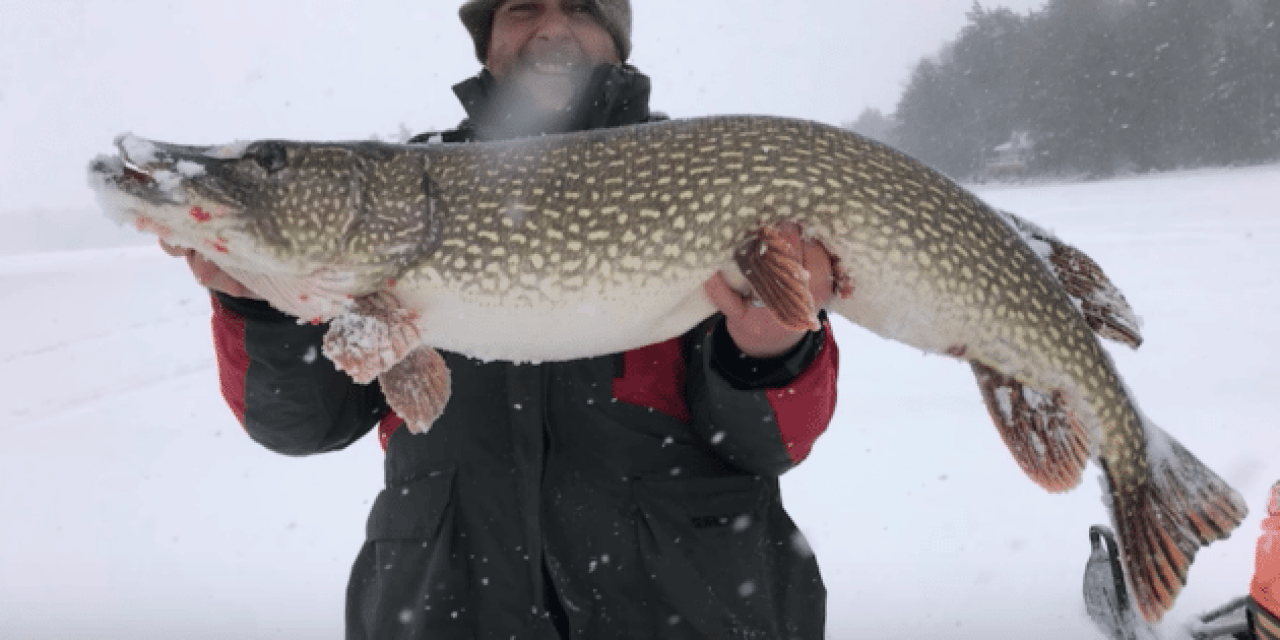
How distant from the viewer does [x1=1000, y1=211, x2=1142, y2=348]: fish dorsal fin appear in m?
1.73

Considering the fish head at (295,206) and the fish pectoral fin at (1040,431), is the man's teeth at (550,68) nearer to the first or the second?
the fish head at (295,206)

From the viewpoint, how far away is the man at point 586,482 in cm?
163

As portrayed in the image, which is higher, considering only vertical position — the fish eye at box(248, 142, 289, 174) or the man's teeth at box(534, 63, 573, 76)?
the man's teeth at box(534, 63, 573, 76)

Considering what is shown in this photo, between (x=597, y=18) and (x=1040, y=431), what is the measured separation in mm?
1494

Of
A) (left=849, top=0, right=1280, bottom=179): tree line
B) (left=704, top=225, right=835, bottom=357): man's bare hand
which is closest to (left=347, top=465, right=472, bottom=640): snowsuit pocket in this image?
(left=704, top=225, right=835, bottom=357): man's bare hand

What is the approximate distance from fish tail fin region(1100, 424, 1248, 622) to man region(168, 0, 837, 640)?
60 cm

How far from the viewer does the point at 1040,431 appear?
1641mm

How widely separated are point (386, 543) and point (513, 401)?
0.41m

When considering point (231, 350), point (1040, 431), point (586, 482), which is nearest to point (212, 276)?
point (231, 350)

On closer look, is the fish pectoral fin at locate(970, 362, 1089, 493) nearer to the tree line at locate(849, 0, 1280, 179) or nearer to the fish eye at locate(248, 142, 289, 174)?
the fish eye at locate(248, 142, 289, 174)

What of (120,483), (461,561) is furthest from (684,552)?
(120,483)

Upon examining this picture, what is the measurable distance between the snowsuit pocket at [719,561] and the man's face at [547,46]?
3.38 ft

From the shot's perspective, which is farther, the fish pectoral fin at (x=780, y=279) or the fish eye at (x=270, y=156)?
the fish eye at (x=270, y=156)

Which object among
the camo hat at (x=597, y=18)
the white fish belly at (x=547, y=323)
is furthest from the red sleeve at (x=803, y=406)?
the camo hat at (x=597, y=18)
